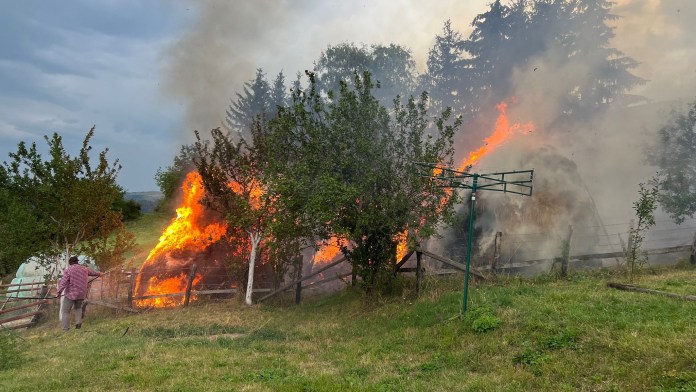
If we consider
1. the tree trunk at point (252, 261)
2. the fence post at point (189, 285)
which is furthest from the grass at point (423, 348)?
the tree trunk at point (252, 261)

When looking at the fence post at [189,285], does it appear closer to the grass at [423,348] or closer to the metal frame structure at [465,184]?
the grass at [423,348]

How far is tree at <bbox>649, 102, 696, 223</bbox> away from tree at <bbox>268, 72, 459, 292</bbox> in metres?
14.1

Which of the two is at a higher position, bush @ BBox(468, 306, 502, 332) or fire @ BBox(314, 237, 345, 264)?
fire @ BBox(314, 237, 345, 264)

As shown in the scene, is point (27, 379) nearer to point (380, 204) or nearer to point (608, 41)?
point (380, 204)

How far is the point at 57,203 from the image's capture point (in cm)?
1822

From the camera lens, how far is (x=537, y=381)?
7.33 m

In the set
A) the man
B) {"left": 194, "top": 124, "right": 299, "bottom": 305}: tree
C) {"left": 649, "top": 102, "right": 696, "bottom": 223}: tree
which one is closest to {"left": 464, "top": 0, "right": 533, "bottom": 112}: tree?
{"left": 649, "top": 102, "right": 696, "bottom": 223}: tree

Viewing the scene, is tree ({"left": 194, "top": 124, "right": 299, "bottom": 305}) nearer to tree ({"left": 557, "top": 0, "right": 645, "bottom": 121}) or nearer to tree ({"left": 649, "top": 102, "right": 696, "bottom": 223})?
tree ({"left": 649, "top": 102, "right": 696, "bottom": 223})

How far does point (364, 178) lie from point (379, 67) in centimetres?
5311

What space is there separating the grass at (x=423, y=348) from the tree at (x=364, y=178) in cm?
203

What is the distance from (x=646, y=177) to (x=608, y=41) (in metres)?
19.8

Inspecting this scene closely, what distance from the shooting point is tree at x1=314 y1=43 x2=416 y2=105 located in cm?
6388

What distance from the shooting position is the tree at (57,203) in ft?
58.3

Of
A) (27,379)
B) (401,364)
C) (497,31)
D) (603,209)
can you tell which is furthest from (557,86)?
(27,379)
